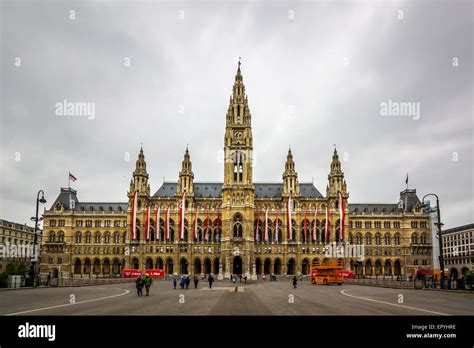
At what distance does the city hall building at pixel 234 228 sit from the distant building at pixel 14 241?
13.8 metres

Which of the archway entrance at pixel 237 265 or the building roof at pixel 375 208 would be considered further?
the building roof at pixel 375 208

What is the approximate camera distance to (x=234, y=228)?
106 metres

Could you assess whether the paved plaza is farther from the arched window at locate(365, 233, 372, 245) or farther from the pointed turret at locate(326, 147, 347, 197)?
the arched window at locate(365, 233, 372, 245)

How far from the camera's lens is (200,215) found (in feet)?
366

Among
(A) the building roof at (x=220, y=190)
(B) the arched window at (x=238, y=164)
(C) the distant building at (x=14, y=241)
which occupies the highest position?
(B) the arched window at (x=238, y=164)

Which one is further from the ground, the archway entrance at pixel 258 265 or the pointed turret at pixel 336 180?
the pointed turret at pixel 336 180

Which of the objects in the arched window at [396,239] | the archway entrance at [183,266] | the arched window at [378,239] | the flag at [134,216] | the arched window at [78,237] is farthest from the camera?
the arched window at [78,237]

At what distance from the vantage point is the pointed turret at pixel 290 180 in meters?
111

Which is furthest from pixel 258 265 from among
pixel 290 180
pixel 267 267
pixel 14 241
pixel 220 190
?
pixel 14 241

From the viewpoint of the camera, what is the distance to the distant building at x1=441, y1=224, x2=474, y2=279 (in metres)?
126

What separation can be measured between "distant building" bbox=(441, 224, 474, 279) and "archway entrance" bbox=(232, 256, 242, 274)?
6751 centimetres

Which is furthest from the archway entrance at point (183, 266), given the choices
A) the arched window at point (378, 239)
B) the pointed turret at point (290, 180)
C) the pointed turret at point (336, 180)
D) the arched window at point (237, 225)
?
the arched window at point (378, 239)

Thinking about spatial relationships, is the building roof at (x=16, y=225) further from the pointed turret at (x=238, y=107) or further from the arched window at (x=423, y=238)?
the arched window at (x=423, y=238)
